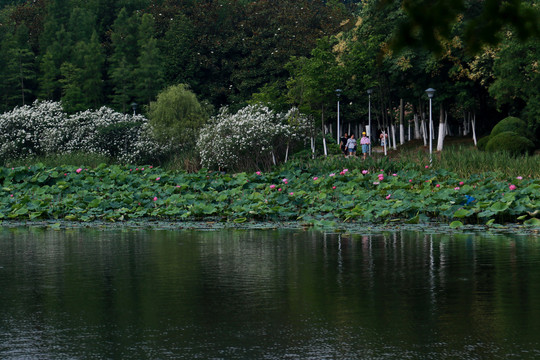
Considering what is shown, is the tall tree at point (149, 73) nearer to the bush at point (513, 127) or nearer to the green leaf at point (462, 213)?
the bush at point (513, 127)

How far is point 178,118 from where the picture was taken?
47.5 metres

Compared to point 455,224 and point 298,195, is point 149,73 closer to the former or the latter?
point 298,195

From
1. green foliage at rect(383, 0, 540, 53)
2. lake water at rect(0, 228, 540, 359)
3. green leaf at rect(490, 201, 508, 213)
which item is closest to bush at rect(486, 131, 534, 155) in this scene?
green leaf at rect(490, 201, 508, 213)

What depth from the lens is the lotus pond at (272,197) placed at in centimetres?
1845

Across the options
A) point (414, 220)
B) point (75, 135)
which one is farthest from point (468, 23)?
point (75, 135)

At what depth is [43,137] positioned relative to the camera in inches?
1973

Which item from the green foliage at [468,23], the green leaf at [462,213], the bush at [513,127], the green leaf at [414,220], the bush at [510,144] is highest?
the bush at [513,127]

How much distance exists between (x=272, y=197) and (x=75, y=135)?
102ft

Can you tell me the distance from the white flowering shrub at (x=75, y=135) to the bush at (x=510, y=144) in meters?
18.6

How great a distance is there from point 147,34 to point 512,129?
37.5m

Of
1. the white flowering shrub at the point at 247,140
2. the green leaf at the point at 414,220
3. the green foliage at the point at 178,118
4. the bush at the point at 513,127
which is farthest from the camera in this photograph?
the green foliage at the point at 178,118

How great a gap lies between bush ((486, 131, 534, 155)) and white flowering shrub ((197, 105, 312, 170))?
9.62 meters

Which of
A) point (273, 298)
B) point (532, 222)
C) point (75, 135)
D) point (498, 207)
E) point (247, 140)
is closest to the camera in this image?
point (273, 298)

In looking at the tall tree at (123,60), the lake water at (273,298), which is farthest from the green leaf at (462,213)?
the tall tree at (123,60)
